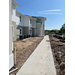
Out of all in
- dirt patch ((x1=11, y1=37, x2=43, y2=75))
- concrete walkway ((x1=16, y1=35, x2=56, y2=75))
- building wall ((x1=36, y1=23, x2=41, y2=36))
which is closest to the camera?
concrete walkway ((x1=16, y1=35, x2=56, y2=75))

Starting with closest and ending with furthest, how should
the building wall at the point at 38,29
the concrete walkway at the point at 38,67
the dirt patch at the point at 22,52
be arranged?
1. the concrete walkway at the point at 38,67
2. the dirt patch at the point at 22,52
3. the building wall at the point at 38,29

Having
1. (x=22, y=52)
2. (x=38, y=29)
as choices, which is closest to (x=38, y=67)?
(x=22, y=52)

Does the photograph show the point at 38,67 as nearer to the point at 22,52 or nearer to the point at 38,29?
the point at 22,52

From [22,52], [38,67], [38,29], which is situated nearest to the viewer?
[38,67]

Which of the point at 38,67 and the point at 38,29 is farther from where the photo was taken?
the point at 38,29

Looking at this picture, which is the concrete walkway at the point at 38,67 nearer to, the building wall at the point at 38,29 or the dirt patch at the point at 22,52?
the dirt patch at the point at 22,52

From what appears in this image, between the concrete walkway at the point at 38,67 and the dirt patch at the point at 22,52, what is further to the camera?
the dirt patch at the point at 22,52

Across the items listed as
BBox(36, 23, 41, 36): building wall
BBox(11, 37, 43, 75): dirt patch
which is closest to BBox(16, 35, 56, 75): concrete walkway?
BBox(11, 37, 43, 75): dirt patch

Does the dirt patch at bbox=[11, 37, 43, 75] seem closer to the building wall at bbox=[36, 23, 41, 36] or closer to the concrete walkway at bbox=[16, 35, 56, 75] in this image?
the concrete walkway at bbox=[16, 35, 56, 75]

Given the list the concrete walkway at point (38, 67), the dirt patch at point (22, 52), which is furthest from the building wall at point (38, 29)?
the concrete walkway at point (38, 67)

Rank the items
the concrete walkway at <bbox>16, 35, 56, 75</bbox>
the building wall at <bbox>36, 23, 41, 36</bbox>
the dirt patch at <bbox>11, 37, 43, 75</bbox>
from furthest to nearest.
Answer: the building wall at <bbox>36, 23, 41, 36</bbox>, the dirt patch at <bbox>11, 37, 43, 75</bbox>, the concrete walkway at <bbox>16, 35, 56, 75</bbox>

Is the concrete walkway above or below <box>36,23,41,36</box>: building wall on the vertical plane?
below
